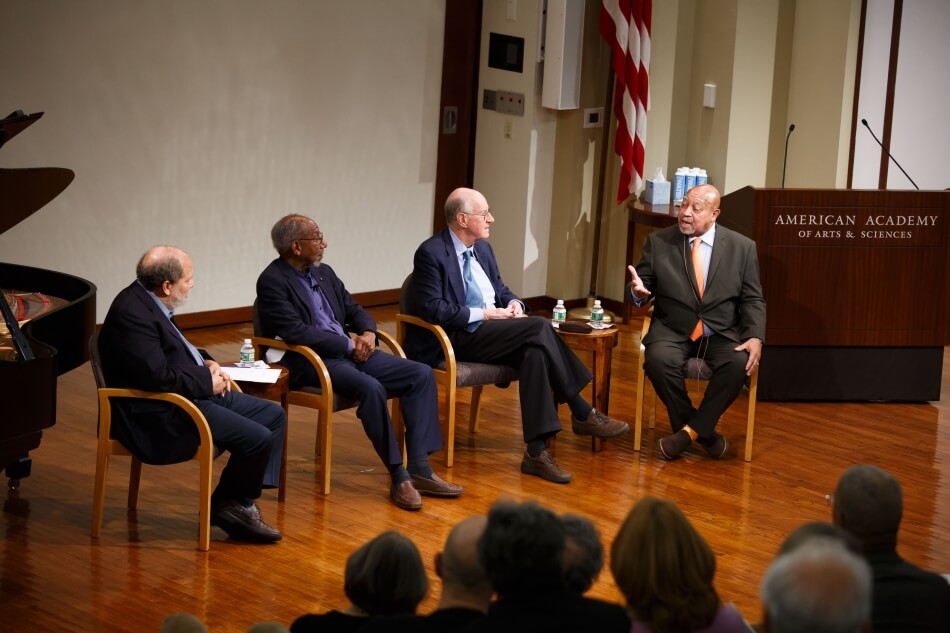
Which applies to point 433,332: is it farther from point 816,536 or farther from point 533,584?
point 816,536

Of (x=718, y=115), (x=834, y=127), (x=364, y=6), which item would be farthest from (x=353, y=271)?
(x=834, y=127)

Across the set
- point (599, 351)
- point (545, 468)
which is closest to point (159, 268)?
point (545, 468)

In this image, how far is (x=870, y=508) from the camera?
2.99m

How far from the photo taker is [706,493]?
578 centimetres

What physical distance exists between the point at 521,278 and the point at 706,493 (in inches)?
132

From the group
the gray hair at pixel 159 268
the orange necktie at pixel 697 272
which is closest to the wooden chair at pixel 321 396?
the gray hair at pixel 159 268

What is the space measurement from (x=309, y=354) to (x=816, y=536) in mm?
3138

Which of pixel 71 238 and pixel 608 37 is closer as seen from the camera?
pixel 71 238

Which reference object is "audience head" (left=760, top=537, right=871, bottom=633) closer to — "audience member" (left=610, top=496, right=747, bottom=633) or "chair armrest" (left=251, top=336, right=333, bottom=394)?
"audience member" (left=610, top=496, right=747, bottom=633)

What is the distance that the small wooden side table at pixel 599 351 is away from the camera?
20.2 feet

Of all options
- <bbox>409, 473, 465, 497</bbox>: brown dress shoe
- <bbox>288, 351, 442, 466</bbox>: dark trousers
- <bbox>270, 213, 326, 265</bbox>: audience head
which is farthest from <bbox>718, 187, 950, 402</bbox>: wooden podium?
<bbox>270, 213, 326, 265</bbox>: audience head

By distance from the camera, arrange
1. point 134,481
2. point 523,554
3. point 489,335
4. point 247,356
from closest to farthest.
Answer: point 523,554 → point 134,481 → point 247,356 → point 489,335

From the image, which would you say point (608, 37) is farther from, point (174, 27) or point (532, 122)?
point (174, 27)

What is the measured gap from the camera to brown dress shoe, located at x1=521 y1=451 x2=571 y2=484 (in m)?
5.84
